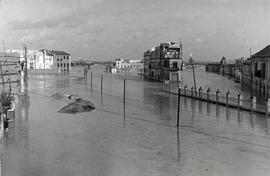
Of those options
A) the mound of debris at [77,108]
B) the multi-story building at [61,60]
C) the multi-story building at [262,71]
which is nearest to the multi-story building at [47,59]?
the multi-story building at [61,60]

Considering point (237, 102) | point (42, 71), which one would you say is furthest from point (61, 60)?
point (237, 102)

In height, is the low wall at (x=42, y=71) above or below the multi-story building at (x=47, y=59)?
below

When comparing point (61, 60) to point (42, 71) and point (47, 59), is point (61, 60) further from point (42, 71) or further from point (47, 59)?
point (42, 71)

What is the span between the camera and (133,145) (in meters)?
13.5

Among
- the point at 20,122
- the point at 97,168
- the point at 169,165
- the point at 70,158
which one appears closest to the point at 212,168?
the point at 169,165

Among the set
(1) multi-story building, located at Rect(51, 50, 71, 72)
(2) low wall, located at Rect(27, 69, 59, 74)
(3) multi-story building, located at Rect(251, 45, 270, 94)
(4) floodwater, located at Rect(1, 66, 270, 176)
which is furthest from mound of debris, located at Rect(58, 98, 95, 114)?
(1) multi-story building, located at Rect(51, 50, 71, 72)

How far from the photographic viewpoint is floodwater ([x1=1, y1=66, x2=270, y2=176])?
1036cm

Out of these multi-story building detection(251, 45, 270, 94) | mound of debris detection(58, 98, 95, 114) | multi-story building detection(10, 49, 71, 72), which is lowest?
mound of debris detection(58, 98, 95, 114)

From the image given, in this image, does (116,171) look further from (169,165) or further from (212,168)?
(212,168)

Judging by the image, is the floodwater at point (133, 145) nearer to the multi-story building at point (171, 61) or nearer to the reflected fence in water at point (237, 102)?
the reflected fence in water at point (237, 102)

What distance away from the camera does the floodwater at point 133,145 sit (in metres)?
10.4

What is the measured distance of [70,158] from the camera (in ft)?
36.8

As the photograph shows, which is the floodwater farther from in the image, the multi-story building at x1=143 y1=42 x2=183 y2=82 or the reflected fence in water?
the multi-story building at x1=143 y1=42 x2=183 y2=82

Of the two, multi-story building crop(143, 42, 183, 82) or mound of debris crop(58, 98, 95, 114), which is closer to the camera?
mound of debris crop(58, 98, 95, 114)
